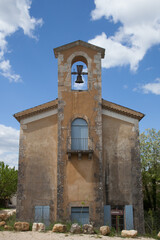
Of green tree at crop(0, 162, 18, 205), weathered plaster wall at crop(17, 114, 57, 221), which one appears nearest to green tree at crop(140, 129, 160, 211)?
weathered plaster wall at crop(17, 114, 57, 221)

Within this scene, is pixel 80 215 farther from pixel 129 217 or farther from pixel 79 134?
pixel 79 134

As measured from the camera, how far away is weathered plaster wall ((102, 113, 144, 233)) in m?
15.9

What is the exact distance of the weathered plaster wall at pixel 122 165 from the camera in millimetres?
15914

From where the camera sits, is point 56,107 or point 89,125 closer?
point 89,125

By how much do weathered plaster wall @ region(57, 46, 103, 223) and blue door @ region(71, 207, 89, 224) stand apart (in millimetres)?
261

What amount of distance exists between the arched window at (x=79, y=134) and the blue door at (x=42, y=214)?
3936 mm

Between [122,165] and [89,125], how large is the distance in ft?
10.7

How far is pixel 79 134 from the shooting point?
1650 centimetres

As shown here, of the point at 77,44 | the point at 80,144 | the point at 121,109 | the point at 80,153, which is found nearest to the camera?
the point at 80,153

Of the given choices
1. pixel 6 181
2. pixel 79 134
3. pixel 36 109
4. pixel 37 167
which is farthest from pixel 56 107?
pixel 6 181

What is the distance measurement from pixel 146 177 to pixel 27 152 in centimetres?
988

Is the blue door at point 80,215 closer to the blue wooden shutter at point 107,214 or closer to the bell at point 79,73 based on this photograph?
the blue wooden shutter at point 107,214

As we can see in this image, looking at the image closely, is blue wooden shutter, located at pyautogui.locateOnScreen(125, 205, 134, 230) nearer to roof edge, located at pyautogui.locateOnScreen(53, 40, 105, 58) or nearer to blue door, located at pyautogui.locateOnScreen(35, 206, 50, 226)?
blue door, located at pyautogui.locateOnScreen(35, 206, 50, 226)

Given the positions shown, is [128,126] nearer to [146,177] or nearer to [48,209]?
[146,177]
